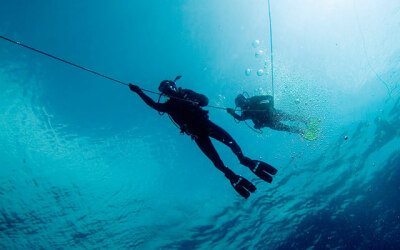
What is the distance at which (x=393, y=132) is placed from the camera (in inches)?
747

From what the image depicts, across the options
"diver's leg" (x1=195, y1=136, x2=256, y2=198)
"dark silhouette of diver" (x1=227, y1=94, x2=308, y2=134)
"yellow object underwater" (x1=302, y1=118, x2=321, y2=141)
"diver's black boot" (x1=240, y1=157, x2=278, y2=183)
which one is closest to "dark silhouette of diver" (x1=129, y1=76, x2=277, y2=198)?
"diver's leg" (x1=195, y1=136, x2=256, y2=198)

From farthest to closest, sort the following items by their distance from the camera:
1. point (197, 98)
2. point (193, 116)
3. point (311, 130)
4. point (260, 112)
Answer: point (311, 130) < point (260, 112) < point (193, 116) < point (197, 98)

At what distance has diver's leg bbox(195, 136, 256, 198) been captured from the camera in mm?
5957

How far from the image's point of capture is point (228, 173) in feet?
20.2

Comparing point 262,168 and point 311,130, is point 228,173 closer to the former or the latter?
point 262,168

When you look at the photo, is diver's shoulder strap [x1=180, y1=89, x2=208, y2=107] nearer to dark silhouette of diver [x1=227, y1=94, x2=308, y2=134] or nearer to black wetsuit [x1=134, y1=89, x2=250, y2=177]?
black wetsuit [x1=134, y1=89, x2=250, y2=177]

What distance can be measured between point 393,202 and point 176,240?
69.1ft

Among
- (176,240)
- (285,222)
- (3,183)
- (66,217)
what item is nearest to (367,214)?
(285,222)

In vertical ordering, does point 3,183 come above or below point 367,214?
above

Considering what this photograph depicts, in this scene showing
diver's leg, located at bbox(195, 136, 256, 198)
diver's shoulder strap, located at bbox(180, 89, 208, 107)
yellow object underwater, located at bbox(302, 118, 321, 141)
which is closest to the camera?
diver's leg, located at bbox(195, 136, 256, 198)

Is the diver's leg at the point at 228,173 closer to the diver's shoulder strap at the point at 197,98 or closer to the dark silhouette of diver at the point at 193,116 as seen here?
the dark silhouette of diver at the point at 193,116

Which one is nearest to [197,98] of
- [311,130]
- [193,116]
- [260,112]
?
[193,116]

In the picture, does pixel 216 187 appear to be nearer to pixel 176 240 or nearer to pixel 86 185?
pixel 176 240

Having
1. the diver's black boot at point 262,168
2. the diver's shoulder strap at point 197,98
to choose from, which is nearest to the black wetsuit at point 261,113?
the diver's shoulder strap at point 197,98
